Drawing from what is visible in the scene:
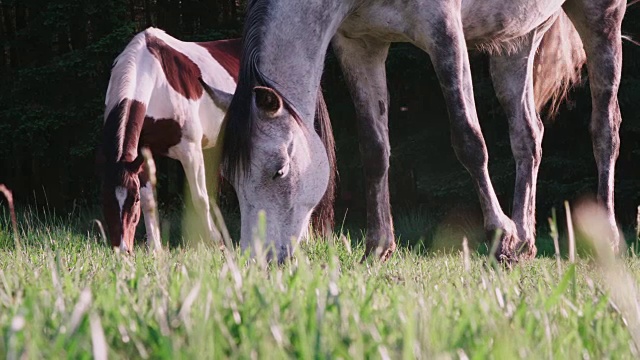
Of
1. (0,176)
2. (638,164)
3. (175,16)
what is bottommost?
(0,176)

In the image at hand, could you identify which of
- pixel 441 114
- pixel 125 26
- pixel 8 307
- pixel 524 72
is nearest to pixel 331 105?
pixel 441 114

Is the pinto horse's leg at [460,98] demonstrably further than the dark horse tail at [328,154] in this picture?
No

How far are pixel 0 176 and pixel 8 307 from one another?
1343 cm

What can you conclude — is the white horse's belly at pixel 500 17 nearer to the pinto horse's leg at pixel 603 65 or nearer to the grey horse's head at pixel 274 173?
the pinto horse's leg at pixel 603 65

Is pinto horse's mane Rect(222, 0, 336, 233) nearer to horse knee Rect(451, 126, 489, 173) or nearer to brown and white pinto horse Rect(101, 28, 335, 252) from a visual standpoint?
horse knee Rect(451, 126, 489, 173)

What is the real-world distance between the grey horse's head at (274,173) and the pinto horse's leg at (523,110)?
2.05m

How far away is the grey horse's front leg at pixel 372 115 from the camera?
4664mm

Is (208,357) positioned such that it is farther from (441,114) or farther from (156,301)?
(441,114)

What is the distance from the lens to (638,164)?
404 inches

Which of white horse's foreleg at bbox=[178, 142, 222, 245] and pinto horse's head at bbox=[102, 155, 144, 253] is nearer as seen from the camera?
pinto horse's head at bbox=[102, 155, 144, 253]

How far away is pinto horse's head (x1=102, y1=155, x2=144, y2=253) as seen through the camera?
18.0 ft

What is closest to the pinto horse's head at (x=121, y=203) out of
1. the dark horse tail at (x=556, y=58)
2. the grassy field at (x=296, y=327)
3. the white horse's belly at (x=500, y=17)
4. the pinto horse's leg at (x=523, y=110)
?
the white horse's belly at (x=500, y=17)

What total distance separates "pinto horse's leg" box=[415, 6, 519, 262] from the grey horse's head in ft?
2.83

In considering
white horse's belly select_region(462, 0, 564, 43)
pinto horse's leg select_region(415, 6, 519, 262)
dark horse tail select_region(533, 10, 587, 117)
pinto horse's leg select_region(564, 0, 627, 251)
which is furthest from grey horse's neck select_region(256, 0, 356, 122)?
dark horse tail select_region(533, 10, 587, 117)
